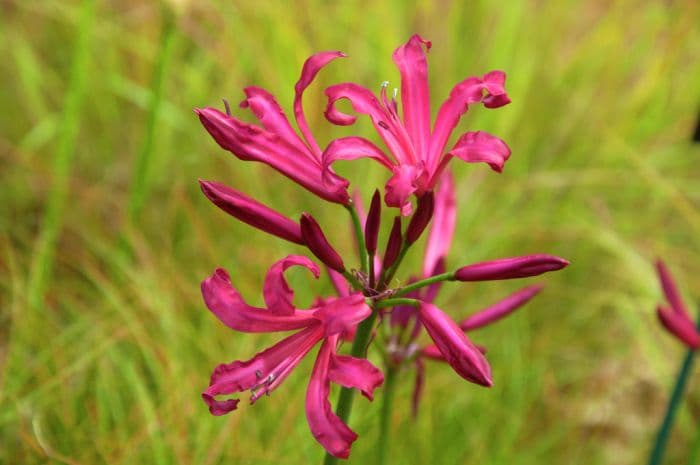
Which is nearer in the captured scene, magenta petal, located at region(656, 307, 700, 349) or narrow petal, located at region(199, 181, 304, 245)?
narrow petal, located at region(199, 181, 304, 245)

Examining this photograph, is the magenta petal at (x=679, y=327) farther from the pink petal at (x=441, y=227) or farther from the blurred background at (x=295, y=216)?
the blurred background at (x=295, y=216)

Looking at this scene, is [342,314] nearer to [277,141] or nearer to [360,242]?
[360,242]

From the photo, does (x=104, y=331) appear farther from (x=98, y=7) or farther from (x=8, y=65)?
(x=98, y=7)

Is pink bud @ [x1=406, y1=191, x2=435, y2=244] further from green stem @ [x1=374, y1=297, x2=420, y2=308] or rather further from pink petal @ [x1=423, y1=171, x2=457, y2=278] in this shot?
pink petal @ [x1=423, y1=171, x2=457, y2=278]

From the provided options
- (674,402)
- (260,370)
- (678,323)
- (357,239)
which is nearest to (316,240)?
(357,239)

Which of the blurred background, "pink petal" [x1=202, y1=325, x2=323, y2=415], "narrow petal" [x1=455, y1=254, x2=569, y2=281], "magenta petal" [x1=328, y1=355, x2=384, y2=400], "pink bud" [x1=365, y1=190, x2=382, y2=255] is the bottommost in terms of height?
the blurred background

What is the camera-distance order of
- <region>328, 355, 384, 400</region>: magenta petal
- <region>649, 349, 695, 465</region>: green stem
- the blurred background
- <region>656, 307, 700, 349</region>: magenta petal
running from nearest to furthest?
<region>328, 355, 384, 400</region>: magenta petal → <region>656, 307, 700, 349</region>: magenta petal → <region>649, 349, 695, 465</region>: green stem → the blurred background


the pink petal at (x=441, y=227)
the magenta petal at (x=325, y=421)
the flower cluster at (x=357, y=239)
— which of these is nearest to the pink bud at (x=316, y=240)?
the flower cluster at (x=357, y=239)

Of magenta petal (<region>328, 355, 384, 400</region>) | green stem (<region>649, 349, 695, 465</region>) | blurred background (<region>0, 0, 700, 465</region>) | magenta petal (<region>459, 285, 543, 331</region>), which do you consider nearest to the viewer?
magenta petal (<region>328, 355, 384, 400</region>)

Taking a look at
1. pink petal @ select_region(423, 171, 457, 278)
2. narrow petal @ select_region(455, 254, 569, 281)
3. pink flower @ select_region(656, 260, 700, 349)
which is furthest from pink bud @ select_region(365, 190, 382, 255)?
pink flower @ select_region(656, 260, 700, 349)
